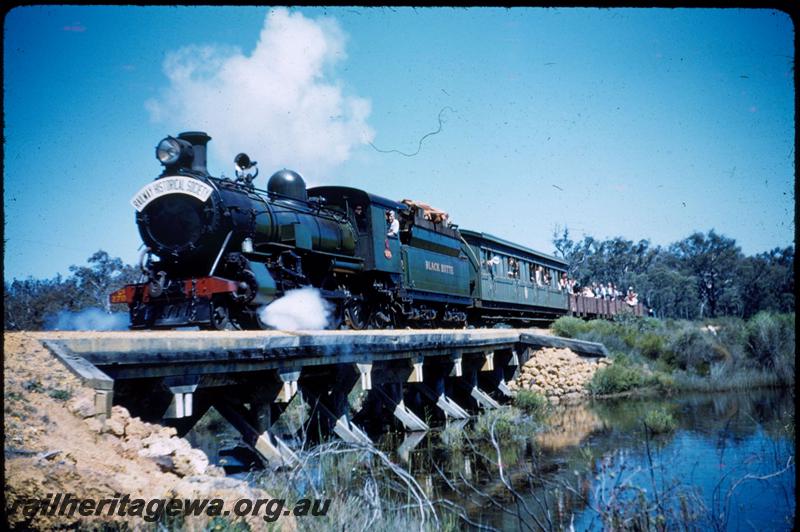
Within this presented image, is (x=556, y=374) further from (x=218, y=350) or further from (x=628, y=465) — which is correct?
(x=218, y=350)

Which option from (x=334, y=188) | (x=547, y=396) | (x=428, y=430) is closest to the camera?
Answer: (x=428, y=430)

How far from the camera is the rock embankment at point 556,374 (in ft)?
55.9

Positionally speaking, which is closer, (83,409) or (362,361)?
(83,409)

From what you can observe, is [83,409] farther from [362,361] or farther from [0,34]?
[362,361]

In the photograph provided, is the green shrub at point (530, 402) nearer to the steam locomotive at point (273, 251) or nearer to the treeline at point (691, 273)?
the steam locomotive at point (273, 251)

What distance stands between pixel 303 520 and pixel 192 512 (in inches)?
45.3

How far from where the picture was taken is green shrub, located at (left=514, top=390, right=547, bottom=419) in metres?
15.0

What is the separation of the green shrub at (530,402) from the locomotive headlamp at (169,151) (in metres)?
9.83

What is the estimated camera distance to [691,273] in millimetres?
→ 55938

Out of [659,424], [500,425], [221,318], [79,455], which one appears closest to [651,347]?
[659,424]

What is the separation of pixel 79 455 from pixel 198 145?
7136mm

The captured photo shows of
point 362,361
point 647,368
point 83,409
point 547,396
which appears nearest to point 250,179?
point 362,361

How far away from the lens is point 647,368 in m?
18.7

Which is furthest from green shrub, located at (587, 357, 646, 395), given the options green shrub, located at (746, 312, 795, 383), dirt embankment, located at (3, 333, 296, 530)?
dirt embankment, located at (3, 333, 296, 530)
